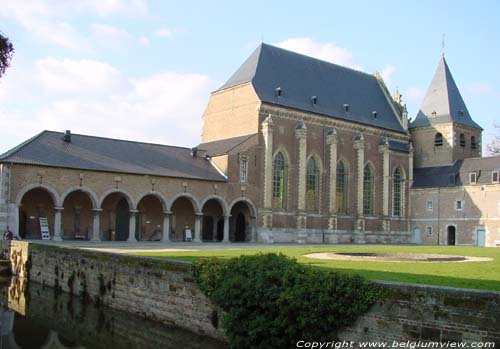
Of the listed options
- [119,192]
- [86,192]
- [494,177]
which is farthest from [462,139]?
[86,192]

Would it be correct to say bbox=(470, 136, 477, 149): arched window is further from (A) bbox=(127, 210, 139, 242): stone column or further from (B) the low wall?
(B) the low wall

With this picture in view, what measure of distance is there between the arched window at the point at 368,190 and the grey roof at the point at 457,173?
19.5ft

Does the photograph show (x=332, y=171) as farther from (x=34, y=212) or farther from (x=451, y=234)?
(x=34, y=212)

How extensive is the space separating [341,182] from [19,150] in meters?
25.9

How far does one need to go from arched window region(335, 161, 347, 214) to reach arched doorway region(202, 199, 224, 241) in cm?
1066

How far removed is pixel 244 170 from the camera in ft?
136

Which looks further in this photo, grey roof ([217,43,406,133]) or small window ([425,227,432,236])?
small window ([425,227,432,236])

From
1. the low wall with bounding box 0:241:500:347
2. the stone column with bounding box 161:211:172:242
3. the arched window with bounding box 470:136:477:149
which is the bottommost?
the low wall with bounding box 0:241:500:347

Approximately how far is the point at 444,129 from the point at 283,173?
20225mm

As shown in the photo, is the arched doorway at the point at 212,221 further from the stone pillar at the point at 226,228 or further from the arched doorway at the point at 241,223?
the stone pillar at the point at 226,228

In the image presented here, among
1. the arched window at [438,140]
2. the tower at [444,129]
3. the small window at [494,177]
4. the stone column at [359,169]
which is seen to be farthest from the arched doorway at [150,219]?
the arched window at [438,140]

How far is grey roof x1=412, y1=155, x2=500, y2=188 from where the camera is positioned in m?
49.3

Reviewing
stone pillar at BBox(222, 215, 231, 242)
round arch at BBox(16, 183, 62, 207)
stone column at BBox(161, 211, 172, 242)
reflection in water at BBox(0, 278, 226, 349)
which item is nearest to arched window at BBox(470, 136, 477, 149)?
stone pillar at BBox(222, 215, 231, 242)

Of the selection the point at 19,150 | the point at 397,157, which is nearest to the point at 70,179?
the point at 19,150
